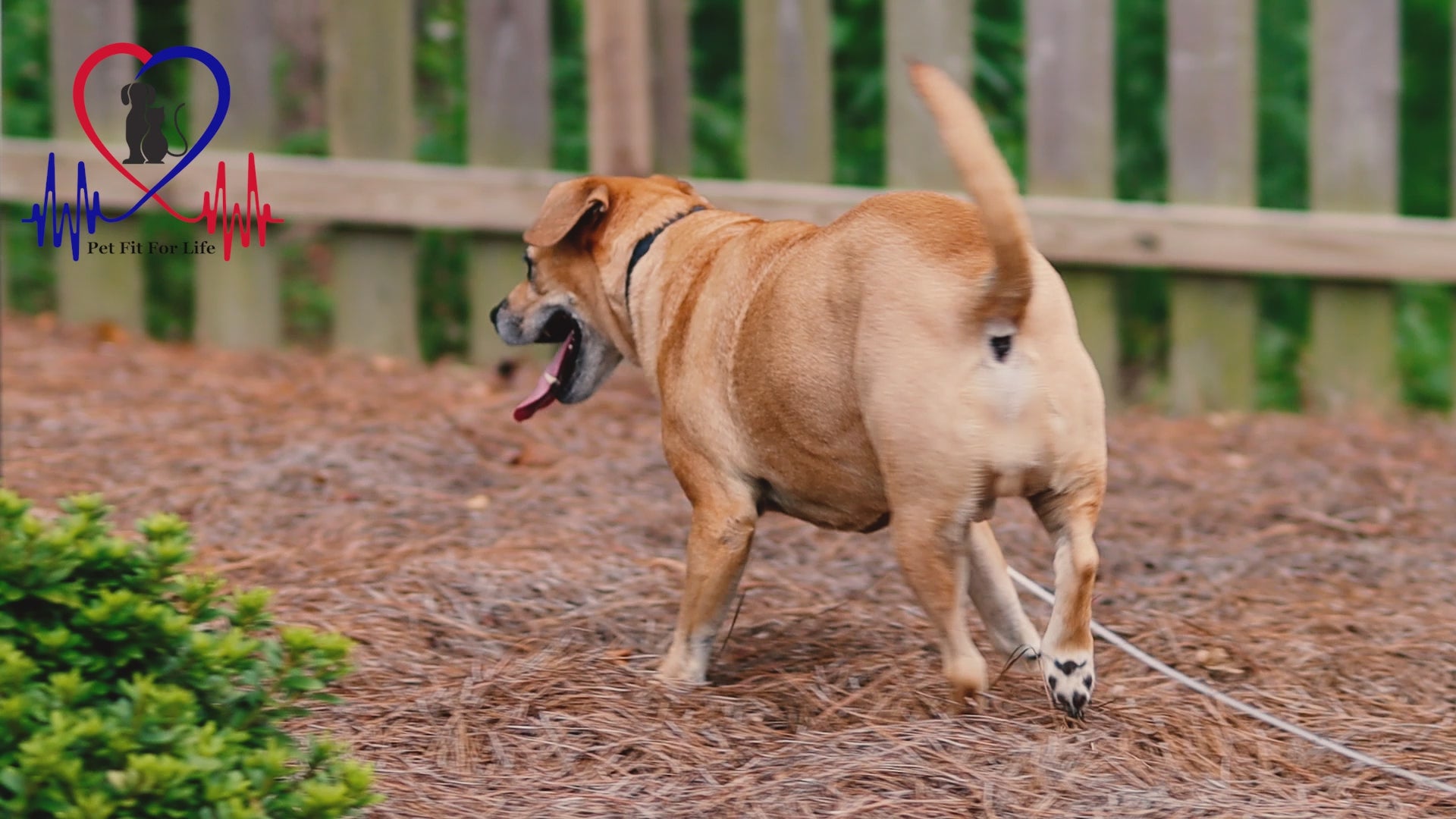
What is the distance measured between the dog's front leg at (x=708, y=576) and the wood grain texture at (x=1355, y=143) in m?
3.61

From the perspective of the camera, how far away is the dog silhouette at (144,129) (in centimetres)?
701

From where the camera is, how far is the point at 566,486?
5.39 meters

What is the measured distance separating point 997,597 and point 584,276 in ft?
4.43

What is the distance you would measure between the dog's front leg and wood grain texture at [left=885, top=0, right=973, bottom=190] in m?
3.13

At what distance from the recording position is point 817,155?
6637mm

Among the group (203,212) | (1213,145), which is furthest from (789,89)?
(203,212)

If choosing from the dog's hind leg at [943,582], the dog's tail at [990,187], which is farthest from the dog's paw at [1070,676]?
the dog's tail at [990,187]

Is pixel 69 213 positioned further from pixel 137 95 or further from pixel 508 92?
pixel 508 92

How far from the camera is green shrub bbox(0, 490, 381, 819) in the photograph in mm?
2248

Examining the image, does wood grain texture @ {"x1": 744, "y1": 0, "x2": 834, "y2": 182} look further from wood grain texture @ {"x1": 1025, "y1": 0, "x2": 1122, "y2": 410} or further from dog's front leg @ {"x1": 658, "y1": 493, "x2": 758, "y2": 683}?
dog's front leg @ {"x1": 658, "y1": 493, "x2": 758, "y2": 683}

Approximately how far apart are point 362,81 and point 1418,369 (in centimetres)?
452

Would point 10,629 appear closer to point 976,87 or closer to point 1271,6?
point 976,87

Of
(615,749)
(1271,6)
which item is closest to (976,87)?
(1271,6)

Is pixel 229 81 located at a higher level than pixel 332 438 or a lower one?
higher
